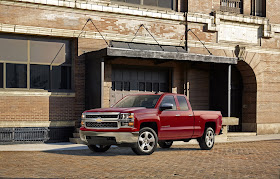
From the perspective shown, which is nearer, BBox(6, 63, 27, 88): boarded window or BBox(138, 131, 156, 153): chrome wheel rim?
BBox(138, 131, 156, 153): chrome wheel rim

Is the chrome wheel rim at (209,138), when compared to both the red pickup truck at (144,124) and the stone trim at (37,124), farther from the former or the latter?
the stone trim at (37,124)

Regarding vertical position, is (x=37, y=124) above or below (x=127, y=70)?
below

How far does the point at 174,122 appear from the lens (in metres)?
14.3

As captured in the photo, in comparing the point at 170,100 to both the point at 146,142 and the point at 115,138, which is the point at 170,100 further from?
the point at 115,138

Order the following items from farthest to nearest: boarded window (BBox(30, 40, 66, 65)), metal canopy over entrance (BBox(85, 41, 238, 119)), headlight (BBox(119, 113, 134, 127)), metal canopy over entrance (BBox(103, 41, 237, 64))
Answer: boarded window (BBox(30, 40, 66, 65)) < metal canopy over entrance (BBox(85, 41, 238, 119)) < metal canopy over entrance (BBox(103, 41, 237, 64)) < headlight (BBox(119, 113, 134, 127))

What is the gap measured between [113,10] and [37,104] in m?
5.38

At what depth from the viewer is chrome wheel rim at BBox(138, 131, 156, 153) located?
1328 centimetres

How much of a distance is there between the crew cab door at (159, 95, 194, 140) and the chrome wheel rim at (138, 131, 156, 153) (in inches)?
17.6

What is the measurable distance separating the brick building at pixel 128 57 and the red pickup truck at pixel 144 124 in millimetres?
4459

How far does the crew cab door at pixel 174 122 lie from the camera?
1395cm

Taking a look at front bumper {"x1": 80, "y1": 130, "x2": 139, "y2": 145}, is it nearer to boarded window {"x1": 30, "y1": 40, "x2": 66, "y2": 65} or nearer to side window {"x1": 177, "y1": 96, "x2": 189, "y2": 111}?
side window {"x1": 177, "y1": 96, "x2": 189, "y2": 111}

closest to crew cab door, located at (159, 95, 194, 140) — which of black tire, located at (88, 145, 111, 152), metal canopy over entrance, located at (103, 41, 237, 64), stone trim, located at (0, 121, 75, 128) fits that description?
black tire, located at (88, 145, 111, 152)

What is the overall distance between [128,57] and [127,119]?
7243 mm

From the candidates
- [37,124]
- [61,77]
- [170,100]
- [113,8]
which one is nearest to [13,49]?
[61,77]
